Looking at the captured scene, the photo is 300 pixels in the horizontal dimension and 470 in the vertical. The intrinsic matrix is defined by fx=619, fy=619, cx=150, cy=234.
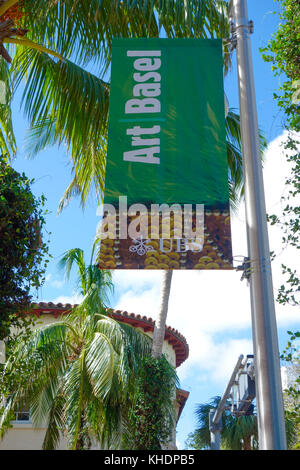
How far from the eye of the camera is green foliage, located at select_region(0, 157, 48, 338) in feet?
23.7

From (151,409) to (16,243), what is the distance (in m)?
7.68

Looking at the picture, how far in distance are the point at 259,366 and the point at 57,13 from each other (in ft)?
27.6

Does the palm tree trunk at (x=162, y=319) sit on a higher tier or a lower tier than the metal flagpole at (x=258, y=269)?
higher

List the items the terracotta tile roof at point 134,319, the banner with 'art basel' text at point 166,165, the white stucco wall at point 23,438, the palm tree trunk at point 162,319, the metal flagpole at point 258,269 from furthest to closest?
the terracotta tile roof at point 134,319, the white stucco wall at point 23,438, the palm tree trunk at point 162,319, the banner with 'art basel' text at point 166,165, the metal flagpole at point 258,269

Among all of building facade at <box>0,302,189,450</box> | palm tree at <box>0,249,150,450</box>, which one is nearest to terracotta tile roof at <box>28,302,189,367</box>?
building facade at <box>0,302,189,450</box>

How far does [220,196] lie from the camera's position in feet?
21.1

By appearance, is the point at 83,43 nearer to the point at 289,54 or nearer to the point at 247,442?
the point at 289,54

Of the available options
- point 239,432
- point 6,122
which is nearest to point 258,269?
point 6,122

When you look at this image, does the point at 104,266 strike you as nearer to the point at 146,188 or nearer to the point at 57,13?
the point at 146,188

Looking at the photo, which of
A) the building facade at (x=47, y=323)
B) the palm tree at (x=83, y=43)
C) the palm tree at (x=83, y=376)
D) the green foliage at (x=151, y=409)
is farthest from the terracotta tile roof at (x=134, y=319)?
the palm tree at (x=83, y=43)

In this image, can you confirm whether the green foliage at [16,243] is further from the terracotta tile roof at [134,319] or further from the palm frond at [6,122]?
the terracotta tile roof at [134,319]

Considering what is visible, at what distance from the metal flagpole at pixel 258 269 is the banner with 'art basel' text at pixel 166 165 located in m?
0.31

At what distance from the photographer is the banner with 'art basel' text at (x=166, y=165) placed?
244 inches

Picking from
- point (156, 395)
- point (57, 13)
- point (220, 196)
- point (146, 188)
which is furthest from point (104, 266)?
point (156, 395)
